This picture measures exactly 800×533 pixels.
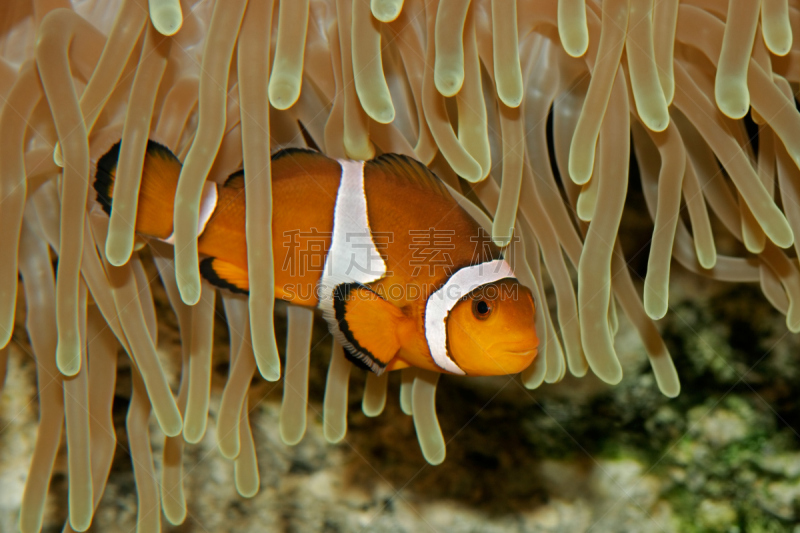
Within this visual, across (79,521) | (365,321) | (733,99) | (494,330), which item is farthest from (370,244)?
(79,521)

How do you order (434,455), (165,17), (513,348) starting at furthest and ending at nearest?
1. (434,455)
2. (513,348)
3. (165,17)

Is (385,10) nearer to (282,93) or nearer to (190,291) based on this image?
(282,93)

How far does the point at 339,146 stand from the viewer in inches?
40.7

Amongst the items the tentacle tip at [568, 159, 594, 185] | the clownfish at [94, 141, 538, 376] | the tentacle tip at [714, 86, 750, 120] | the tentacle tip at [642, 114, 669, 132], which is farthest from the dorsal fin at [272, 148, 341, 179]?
the tentacle tip at [714, 86, 750, 120]

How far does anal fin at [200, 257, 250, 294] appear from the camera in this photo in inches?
39.8

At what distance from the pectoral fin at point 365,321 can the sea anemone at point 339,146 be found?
117 millimetres

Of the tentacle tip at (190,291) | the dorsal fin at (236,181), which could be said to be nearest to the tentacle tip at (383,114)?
the dorsal fin at (236,181)

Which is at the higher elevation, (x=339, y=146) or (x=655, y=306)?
(x=339, y=146)

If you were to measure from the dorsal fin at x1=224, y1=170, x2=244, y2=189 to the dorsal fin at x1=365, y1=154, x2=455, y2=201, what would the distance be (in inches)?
8.1

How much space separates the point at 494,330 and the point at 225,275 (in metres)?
0.46

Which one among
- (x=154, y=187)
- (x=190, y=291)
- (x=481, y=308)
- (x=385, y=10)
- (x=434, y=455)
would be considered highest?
(x=385, y=10)

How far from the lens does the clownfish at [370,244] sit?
0.95 metres

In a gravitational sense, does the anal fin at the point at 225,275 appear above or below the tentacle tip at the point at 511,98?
below

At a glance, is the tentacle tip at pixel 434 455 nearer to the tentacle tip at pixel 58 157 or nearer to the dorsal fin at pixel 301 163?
the dorsal fin at pixel 301 163
